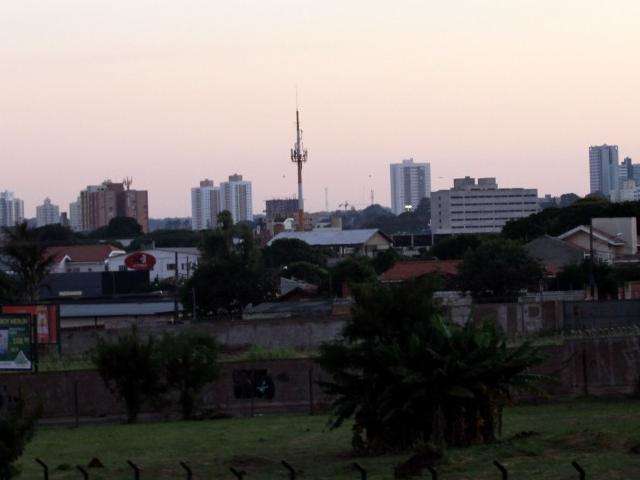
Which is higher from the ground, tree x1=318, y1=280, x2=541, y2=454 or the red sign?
the red sign

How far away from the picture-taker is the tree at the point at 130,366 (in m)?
34.6

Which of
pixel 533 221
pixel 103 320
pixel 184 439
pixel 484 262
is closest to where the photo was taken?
pixel 184 439

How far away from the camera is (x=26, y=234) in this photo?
6209 centimetres

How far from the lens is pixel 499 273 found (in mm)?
78438

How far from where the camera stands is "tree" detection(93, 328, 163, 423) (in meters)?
34.6

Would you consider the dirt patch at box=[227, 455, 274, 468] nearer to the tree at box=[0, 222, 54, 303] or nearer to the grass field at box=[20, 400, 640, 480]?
the grass field at box=[20, 400, 640, 480]

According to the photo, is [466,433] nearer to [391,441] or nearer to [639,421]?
[391,441]

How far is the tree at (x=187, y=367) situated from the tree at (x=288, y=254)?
9361cm

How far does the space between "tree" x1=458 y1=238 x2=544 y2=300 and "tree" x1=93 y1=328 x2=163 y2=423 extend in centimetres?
4467

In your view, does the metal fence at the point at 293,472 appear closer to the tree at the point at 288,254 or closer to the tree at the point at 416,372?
the tree at the point at 416,372

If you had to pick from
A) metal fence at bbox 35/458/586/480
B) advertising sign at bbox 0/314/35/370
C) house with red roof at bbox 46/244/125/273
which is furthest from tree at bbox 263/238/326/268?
metal fence at bbox 35/458/586/480

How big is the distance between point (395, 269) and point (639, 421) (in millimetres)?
63436

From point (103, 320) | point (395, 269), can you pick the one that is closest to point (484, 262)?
point (395, 269)

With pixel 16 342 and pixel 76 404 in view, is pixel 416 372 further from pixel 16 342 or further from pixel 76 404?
pixel 16 342
